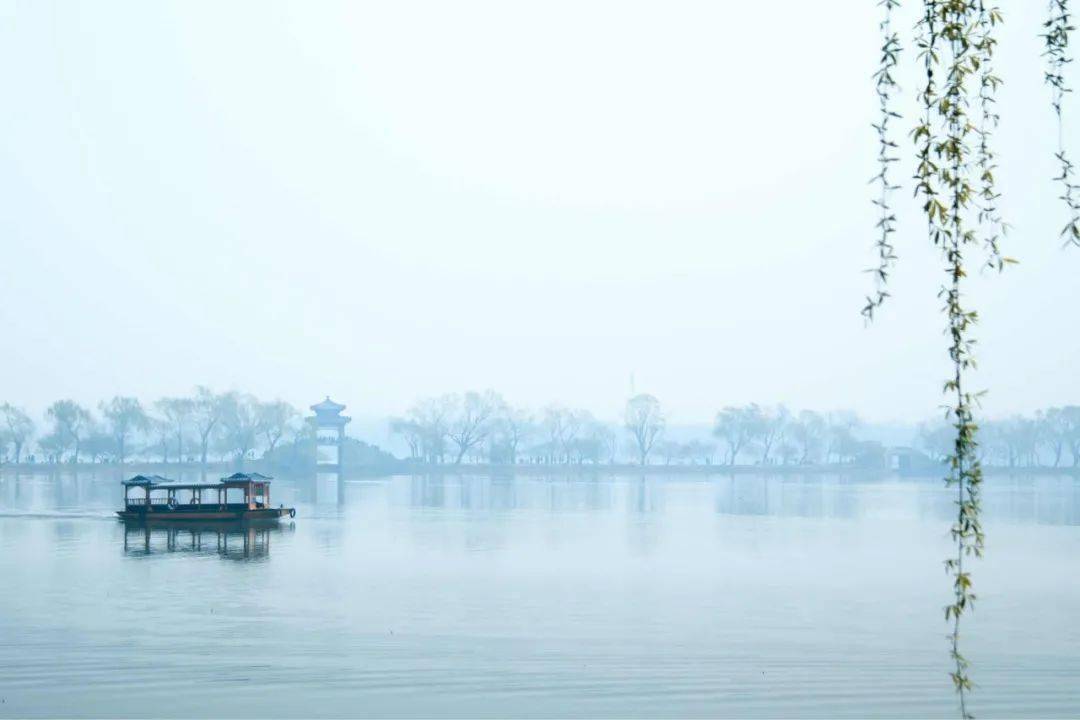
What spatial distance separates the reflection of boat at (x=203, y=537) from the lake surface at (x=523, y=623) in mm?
182

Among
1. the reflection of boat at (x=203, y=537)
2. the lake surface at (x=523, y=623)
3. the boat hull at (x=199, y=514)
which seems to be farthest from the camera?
the boat hull at (x=199, y=514)

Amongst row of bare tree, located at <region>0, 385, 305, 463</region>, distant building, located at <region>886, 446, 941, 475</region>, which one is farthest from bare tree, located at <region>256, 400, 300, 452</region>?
distant building, located at <region>886, 446, 941, 475</region>

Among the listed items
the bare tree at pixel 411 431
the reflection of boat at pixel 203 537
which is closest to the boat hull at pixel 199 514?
the reflection of boat at pixel 203 537

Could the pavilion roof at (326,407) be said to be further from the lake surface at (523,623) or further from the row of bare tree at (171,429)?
the lake surface at (523,623)

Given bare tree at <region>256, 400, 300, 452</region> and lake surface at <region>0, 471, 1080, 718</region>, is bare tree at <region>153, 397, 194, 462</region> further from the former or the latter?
lake surface at <region>0, 471, 1080, 718</region>

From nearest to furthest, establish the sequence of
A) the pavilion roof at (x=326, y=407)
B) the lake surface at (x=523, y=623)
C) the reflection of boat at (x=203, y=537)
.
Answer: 1. the lake surface at (x=523, y=623)
2. the reflection of boat at (x=203, y=537)
3. the pavilion roof at (x=326, y=407)

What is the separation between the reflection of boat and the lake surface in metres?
0.18

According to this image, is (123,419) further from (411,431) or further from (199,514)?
(199,514)

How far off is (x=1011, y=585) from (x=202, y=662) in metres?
17.1

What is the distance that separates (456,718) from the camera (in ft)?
42.6

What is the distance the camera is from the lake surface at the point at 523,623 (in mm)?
13906

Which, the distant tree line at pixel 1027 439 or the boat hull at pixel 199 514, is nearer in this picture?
the boat hull at pixel 199 514

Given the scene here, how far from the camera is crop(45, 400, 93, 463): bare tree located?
10531cm

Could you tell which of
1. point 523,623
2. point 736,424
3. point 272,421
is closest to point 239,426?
point 272,421
